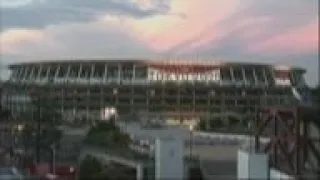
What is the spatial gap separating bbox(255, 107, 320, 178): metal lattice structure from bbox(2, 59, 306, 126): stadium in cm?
4970

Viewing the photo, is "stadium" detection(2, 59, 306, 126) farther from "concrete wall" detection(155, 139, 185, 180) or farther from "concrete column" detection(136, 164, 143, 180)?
"concrete wall" detection(155, 139, 185, 180)

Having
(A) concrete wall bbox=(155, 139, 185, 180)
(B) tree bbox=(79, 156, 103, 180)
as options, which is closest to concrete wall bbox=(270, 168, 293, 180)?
(A) concrete wall bbox=(155, 139, 185, 180)

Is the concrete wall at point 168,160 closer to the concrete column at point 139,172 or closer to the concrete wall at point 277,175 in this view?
the concrete column at point 139,172

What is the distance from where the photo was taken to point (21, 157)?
2427 centimetres

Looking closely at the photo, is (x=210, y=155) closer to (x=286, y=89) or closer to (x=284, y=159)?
(x=284, y=159)

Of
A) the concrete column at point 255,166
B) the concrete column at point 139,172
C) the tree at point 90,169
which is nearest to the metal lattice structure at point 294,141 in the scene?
the concrete column at point 255,166

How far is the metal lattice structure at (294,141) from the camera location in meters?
16.7

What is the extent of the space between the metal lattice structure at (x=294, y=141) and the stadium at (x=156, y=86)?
163 ft

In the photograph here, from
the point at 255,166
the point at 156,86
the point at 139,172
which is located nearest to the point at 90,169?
the point at 139,172

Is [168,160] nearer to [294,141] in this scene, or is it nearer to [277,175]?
[277,175]

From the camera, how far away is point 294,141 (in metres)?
17.2

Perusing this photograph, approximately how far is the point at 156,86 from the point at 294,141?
192ft

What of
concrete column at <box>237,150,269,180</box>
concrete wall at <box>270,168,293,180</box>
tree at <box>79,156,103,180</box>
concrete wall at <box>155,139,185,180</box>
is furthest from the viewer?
tree at <box>79,156,103,180</box>

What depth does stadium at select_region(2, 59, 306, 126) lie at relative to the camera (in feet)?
238
